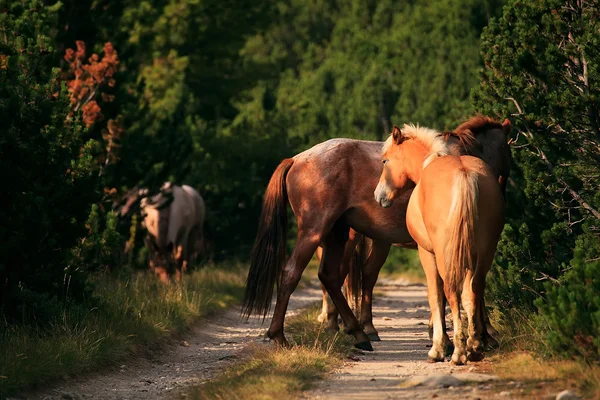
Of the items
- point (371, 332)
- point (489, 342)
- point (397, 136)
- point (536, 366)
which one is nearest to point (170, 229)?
point (371, 332)

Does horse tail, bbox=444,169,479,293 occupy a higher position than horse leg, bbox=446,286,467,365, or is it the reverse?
horse tail, bbox=444,169,479,293

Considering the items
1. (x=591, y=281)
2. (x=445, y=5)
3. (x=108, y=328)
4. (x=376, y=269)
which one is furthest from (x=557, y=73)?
(x=445, y=5)

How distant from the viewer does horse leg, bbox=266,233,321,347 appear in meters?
11.2

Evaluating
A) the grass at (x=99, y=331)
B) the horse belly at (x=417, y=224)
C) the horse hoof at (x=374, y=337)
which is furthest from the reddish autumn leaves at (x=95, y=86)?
the horse belly at (x=417, y=224)

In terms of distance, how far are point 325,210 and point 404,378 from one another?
3115 millimetres

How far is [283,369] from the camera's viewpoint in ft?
29.7

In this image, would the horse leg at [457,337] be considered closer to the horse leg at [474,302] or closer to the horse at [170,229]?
the horse leg at [474,302]

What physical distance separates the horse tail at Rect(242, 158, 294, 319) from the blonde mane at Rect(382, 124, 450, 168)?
143 cm

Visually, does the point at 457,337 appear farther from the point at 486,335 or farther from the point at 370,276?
the point at 370,276

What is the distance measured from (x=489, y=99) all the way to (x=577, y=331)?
15.7 ft

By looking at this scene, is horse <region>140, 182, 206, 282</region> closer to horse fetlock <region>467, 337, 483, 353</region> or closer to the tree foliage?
the tree foliage

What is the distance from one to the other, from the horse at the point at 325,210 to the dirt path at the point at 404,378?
0.73 metres

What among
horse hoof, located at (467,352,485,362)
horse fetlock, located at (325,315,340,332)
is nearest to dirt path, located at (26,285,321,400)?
horse fetlock, located at (325,315,340,332)

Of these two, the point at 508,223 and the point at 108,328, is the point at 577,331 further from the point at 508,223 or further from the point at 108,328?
the point at 108,328
